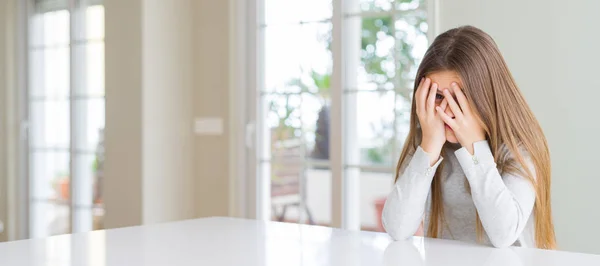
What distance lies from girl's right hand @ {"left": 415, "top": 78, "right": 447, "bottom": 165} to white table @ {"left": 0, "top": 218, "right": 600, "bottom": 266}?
233 millimetres

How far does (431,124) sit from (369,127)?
88.6 inches

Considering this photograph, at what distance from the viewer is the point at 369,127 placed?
399 cm

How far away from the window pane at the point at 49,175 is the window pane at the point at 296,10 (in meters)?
2.05

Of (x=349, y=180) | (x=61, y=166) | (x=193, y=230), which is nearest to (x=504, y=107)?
(x=193, y=230)

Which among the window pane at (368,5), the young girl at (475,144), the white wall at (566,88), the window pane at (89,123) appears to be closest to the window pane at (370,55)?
the window pane at (368,5)

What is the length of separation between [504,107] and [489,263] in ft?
1.91

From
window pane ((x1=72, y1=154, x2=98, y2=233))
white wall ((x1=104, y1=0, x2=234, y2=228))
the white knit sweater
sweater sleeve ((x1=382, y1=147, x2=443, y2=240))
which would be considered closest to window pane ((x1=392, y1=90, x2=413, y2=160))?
white wall ((x1=104, y1=0, x2=234, y2=228))

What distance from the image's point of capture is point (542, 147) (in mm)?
1751

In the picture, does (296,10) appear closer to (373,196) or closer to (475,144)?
(373,196)

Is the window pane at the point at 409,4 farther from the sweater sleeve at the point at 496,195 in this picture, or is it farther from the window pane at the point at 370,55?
the sweater sleeve at the point at 496,195

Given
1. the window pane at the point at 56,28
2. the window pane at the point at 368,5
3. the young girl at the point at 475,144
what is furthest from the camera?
the window pane at the point at 56,28

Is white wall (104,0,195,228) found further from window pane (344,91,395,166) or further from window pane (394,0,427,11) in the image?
window pane (394,0,427,11)

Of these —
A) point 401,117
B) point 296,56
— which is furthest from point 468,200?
point 296,56

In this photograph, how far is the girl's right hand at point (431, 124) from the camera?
5.68ft
